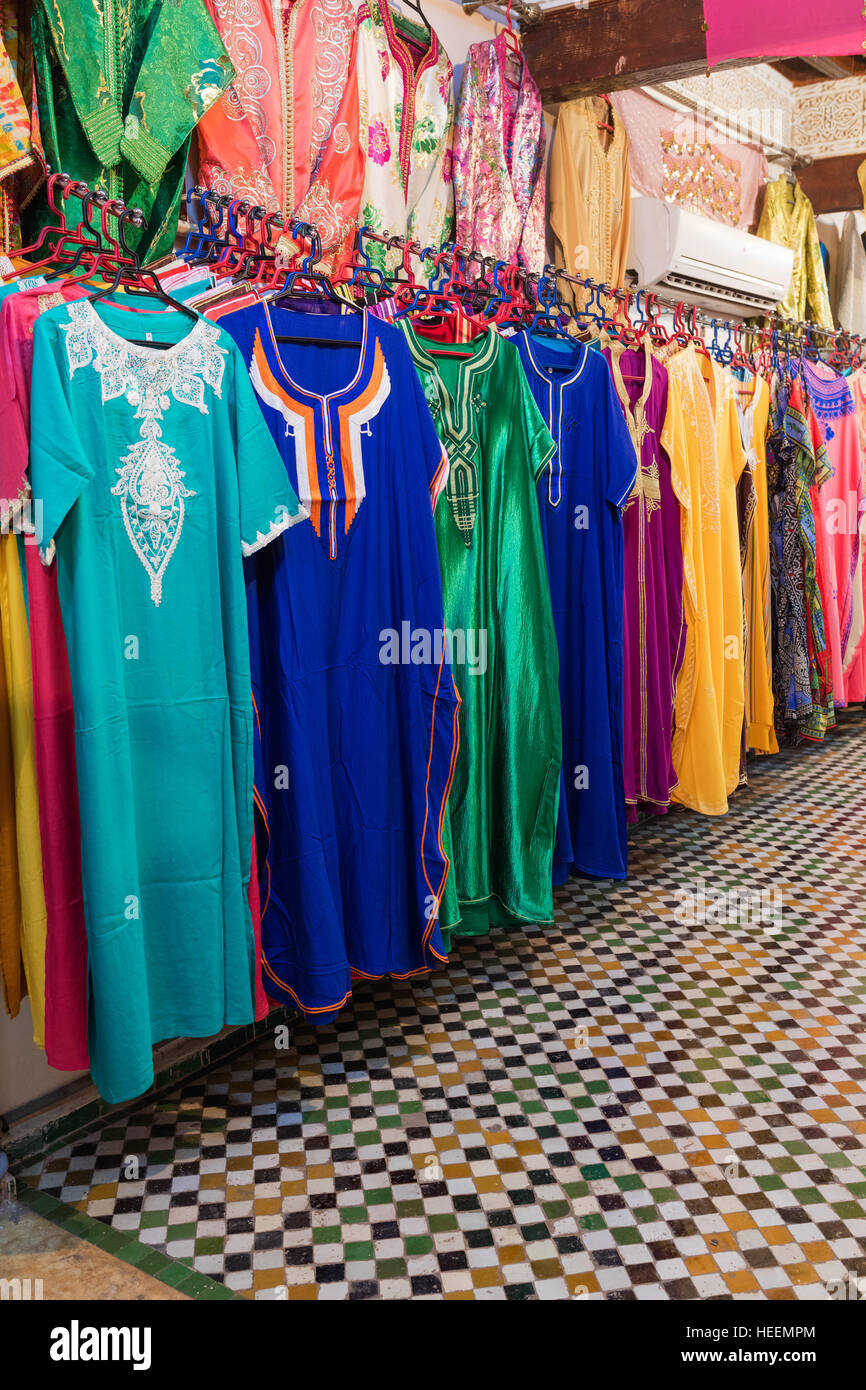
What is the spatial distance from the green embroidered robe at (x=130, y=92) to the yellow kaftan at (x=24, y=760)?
689mm

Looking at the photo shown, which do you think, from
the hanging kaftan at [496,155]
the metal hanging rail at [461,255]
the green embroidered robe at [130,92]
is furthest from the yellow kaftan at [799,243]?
the green embroidered robe at [130,92]

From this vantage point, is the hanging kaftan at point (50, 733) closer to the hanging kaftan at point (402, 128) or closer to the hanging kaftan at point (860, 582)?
the hanging kaftan at point (402, 128)

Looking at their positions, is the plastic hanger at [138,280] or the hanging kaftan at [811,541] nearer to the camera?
the plastic hanger at [138,280]

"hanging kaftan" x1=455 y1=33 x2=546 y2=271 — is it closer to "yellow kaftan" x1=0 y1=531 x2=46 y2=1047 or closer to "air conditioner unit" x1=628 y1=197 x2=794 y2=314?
"air conditioner unit" x1=628 y1=197 x2=794 y2=314

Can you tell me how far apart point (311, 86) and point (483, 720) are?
1.46 metres

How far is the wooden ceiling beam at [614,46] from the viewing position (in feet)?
9.61

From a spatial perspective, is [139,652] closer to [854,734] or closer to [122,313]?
[122,313]

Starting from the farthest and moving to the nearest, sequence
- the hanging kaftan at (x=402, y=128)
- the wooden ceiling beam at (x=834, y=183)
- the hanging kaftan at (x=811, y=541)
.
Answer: the wooden ceiling beam at (x=834, y=183) < the hanging kaftan at (x=811, y=541) < the hanging kaftan at (x=402, y=128)

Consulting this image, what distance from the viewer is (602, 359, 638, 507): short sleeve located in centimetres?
271

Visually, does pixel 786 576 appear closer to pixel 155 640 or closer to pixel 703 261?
pixel 703 261

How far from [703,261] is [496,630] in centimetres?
222

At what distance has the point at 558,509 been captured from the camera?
8.82 ft

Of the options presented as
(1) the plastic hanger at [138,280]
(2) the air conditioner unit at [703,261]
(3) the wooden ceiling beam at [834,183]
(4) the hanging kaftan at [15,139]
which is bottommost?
(1) the plastic hanger at [138,280]

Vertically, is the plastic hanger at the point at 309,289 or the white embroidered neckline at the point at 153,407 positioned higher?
the plastic hanger at the point at 309,289
